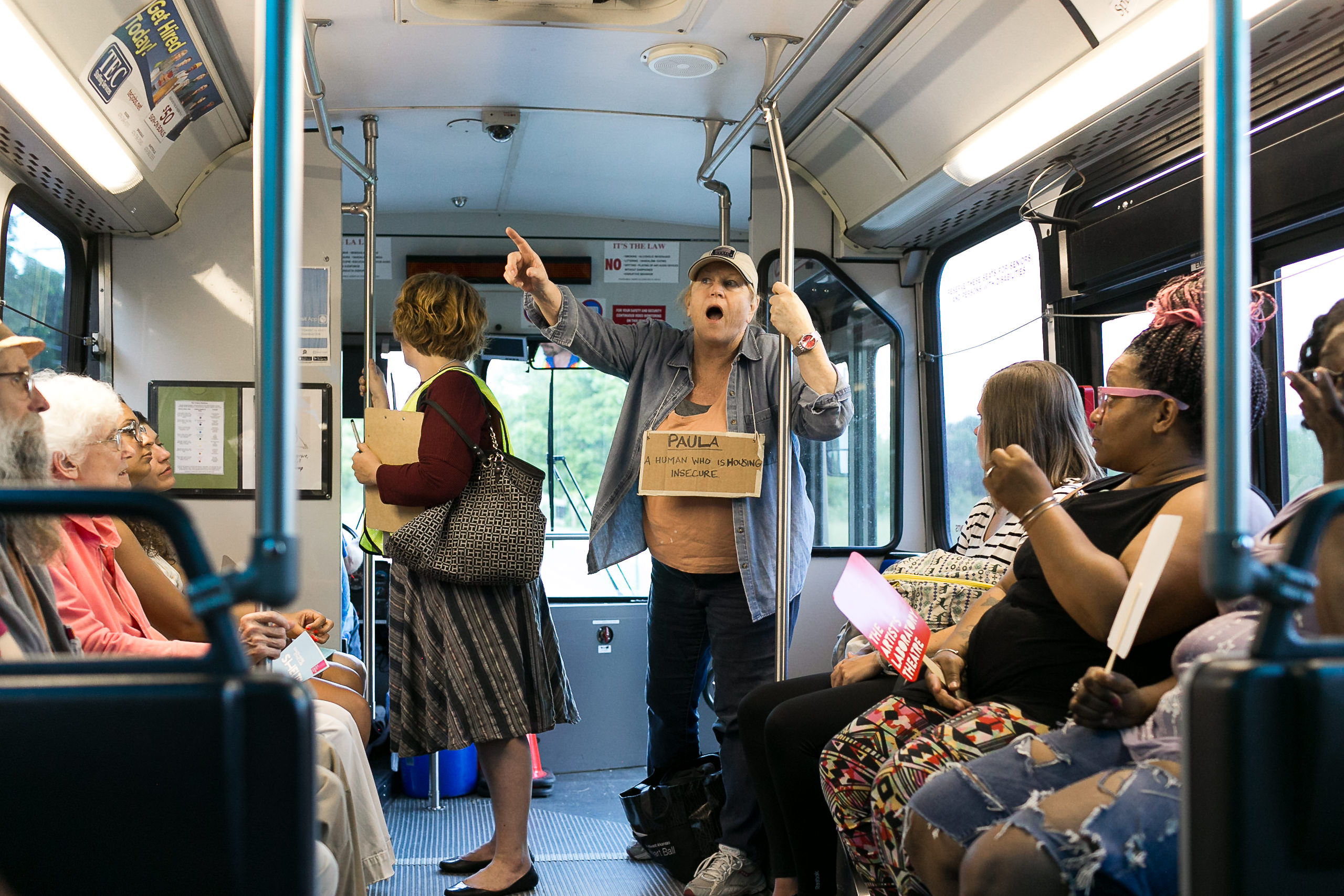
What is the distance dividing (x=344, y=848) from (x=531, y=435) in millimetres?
3228

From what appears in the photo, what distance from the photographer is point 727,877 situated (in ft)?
9.73

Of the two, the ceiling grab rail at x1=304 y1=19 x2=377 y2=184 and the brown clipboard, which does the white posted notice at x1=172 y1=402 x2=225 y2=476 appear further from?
the brown clipboard

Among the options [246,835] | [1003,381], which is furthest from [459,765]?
[246,835]

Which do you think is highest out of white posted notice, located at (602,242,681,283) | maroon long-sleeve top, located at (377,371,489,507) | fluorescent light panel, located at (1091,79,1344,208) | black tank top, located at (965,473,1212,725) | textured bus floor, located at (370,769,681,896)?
white posted notice, located at (602,242,681,283)

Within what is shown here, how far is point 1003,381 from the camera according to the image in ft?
8.75

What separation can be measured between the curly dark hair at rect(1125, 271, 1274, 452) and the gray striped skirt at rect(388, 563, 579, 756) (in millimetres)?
1887

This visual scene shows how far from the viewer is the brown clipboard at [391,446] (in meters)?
3.11

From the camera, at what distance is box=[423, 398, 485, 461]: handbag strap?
2996 mm

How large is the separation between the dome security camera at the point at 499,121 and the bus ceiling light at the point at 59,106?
1.23 metres

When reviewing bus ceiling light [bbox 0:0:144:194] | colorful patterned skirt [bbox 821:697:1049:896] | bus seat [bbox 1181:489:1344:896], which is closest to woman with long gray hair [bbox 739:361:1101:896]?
colorful patterned skirt [bbox 821:697:1049:896]

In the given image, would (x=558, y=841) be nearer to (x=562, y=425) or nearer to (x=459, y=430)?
(x=459, y=430)

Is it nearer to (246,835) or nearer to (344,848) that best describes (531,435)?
(344,848)

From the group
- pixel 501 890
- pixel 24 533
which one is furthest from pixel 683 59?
pixel 501 890

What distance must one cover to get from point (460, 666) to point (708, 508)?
867 mm
